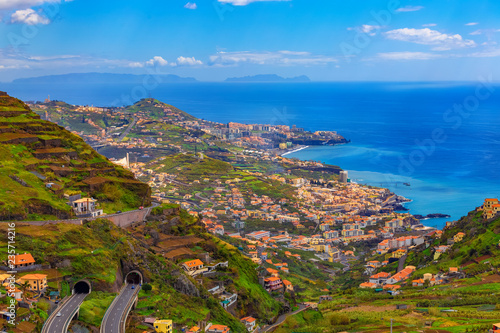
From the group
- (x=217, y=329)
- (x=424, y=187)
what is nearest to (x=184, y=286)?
(x=217, y=329)

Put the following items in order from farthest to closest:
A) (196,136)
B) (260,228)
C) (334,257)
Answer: (196,136), (260,228), (334,257)

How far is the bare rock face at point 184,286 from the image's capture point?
974 inches

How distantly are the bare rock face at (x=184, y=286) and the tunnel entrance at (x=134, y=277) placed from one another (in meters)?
1.60

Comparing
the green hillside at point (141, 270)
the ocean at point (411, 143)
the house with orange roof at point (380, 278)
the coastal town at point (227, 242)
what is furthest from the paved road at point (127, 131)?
the green hillside at point (141, 270)

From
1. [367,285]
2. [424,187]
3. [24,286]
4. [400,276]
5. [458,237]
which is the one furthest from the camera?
[424,187]

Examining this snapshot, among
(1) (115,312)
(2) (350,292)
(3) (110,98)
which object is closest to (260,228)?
(2) (350,292)

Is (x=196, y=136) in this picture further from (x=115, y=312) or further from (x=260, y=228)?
(x=115, y=312)

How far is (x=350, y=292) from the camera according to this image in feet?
115

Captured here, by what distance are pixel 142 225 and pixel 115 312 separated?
32.5 ft

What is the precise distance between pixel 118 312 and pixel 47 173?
12.5 metres

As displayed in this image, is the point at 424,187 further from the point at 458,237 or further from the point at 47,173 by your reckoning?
the point at 47,173

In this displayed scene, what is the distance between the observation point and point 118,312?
20062 mm

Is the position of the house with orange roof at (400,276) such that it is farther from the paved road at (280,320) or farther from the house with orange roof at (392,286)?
the paved road at (280,320)

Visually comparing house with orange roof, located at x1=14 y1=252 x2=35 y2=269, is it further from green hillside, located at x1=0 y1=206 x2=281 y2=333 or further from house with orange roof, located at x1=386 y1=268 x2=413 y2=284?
house with orange roof, located at x1=386 y1=268 x2=413 y2=284
